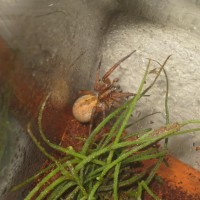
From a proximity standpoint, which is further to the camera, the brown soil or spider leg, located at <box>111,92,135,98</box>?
spider leg, located at <box>111,92,135,98</box>

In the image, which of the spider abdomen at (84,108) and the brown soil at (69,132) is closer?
the brown soil at (69,132)

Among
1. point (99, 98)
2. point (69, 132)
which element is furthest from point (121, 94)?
point (69, 132)

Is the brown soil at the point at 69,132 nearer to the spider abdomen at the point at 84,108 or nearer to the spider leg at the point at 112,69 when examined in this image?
the spider abdomen at the point at 84,108

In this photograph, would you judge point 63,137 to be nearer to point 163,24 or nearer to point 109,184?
point 109,184

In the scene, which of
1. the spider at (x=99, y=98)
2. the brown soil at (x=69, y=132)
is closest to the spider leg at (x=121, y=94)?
the spider at (x=99, y=98)

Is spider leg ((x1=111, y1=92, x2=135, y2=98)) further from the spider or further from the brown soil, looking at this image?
the brown soil

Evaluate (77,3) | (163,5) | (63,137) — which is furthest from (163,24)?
(63,137)

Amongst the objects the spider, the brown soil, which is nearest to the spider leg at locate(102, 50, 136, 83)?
the spider
